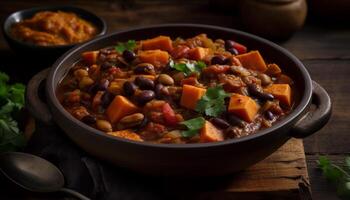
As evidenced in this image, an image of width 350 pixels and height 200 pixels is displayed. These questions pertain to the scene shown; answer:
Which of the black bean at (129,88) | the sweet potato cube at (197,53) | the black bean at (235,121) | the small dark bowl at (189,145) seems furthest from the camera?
the sweet potato cube at (197,53)

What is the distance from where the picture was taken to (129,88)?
3012mm

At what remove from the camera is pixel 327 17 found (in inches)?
200

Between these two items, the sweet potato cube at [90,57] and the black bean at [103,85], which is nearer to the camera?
the black bean at [103,85]

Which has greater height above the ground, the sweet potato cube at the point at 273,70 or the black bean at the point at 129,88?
the black bean at the point at 129,88

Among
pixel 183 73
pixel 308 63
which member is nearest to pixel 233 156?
pixel 183 73

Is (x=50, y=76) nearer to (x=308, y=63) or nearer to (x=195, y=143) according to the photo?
A: (x=195, y=143)

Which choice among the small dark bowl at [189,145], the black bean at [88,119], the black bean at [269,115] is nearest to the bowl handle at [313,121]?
the small dark bowl at [189,145]

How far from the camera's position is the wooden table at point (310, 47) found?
366 centimetres

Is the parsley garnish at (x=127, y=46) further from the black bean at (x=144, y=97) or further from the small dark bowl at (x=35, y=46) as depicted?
the small dark bowl at (x=35, y=46)

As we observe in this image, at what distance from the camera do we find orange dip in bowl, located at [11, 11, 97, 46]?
429 cm

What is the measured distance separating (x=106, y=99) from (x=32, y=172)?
540 millimetres

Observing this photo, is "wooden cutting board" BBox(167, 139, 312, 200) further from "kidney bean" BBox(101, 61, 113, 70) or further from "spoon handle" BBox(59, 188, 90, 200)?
"kidney bean" BBox(101, 61, 113, 70)

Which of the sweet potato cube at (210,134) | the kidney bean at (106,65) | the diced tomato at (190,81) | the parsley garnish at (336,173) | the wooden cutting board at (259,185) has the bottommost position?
the parsley garnish at (336,173)

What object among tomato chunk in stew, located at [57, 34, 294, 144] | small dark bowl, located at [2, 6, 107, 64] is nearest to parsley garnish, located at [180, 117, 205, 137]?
tomato chunk in stew, located at [57, 34, 294, 144]
